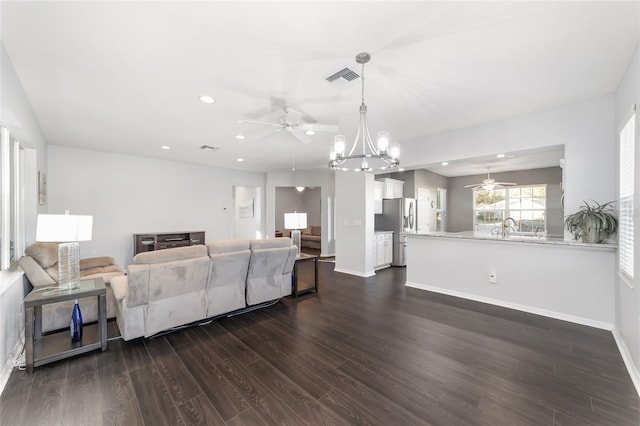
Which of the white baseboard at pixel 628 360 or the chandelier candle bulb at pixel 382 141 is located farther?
the chandelier candle bulb at pixel 382 141

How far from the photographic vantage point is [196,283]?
116 inches

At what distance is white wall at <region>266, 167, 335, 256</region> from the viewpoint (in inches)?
314

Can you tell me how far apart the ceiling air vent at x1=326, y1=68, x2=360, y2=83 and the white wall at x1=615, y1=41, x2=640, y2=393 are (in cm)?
226

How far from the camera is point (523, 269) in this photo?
356cm

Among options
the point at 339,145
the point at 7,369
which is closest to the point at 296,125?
the point at 339,145

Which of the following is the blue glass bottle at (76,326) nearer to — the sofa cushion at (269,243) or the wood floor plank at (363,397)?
the sofa cushion at (269,243)

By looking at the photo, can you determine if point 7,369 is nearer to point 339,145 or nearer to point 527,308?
point 339,145

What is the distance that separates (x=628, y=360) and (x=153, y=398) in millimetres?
3910

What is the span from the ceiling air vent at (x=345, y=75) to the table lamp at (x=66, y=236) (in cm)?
276

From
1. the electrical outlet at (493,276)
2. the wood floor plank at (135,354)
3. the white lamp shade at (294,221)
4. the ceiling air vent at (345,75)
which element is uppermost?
the ceiling air vent at (345,75)

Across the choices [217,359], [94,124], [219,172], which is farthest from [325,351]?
[219,172]

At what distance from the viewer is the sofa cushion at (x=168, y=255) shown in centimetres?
262

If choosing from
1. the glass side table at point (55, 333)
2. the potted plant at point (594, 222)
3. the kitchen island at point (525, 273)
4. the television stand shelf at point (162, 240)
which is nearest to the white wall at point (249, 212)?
the television stand shelf at point (162, 240)

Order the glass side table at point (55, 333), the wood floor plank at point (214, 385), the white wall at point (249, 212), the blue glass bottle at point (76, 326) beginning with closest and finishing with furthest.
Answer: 1. the wood floor plank at point (214, 385)
2. the glass side table at point (55, 333)
3. the blue glass bottle at point (76, 326)
4. the white wall at point (249, 212)
